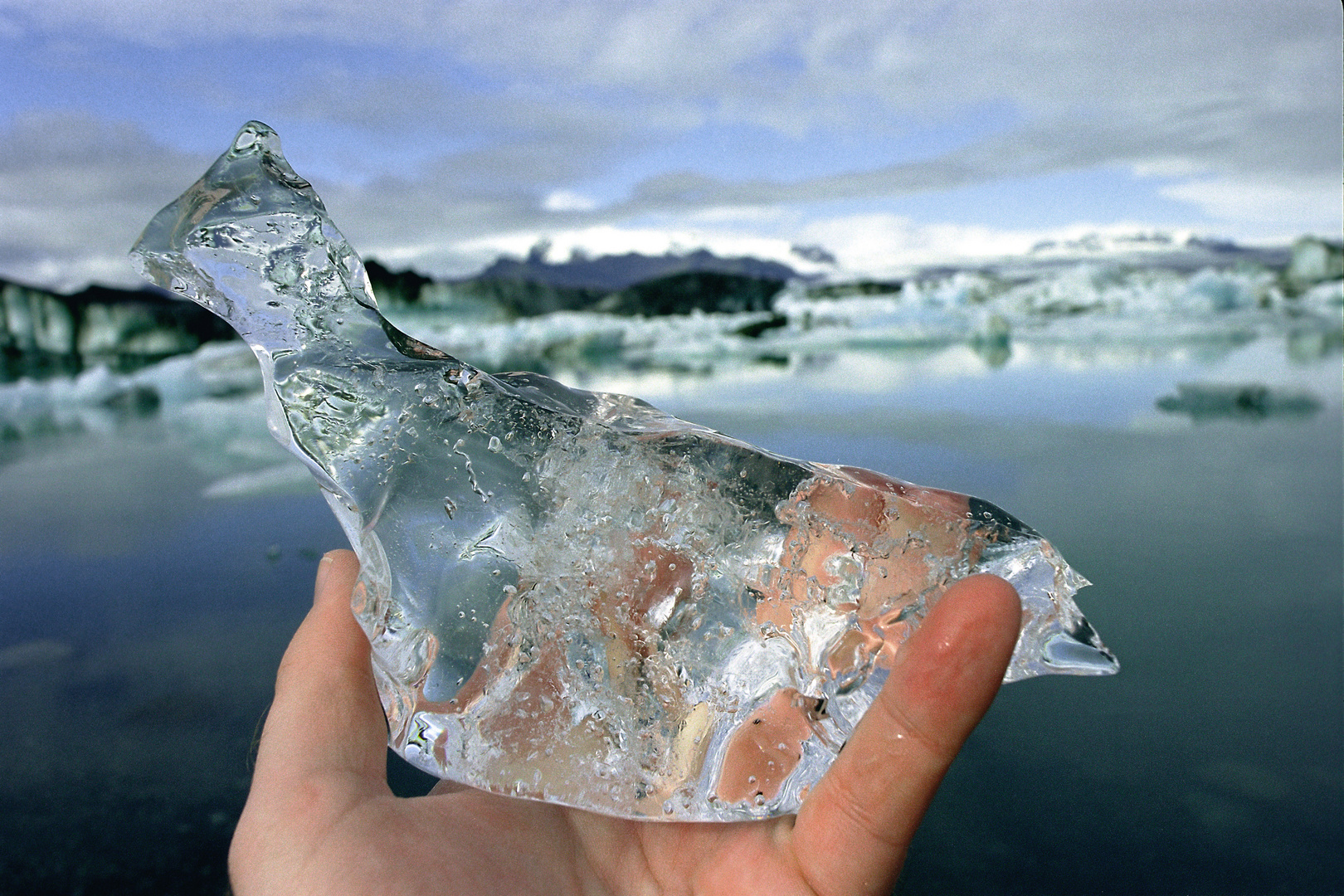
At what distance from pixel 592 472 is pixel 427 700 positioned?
0.43 ft

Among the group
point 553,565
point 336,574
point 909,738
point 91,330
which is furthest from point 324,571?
point 91,330

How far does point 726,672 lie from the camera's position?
418 mm

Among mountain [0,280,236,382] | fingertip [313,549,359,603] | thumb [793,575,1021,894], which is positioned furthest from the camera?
mountain [0,280,236,382]

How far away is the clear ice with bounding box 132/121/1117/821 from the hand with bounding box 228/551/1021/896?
0.02m

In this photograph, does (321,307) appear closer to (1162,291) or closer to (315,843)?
(315,843)

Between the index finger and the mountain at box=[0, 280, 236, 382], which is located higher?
the mountain at box=[0, 280, 236, 382]

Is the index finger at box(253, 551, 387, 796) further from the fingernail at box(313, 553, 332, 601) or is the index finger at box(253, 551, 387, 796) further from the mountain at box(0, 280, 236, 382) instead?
the mountain at box(0, 280, 236, 382)

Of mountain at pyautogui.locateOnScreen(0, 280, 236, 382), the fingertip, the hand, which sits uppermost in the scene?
mountain at pyautogui.locateOnScreen(0, 280, 236, 382)

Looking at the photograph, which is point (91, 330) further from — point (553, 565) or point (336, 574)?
point (553, 565)

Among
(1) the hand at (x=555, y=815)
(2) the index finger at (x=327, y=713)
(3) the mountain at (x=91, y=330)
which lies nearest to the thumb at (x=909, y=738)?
(1) the hand at (x=555, y=815)

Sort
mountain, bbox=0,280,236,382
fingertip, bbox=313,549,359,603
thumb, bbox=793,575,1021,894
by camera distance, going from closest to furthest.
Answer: thumb, bbox=793,575,1021,894 < fingertip, bbox=313,549,359,603 < mountain, bbox=0,280,236,382

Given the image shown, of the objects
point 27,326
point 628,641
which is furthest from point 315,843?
point 27,326

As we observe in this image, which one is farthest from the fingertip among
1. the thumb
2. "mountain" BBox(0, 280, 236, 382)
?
"mountain" BBox(0, 280, 236, 382)

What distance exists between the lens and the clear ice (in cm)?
41
